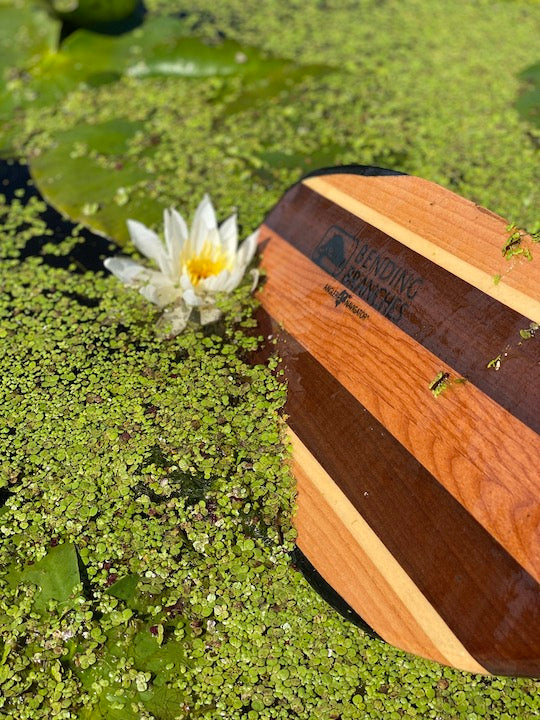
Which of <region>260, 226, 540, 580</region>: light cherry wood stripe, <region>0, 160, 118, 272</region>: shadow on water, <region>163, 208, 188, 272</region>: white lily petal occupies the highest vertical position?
<region>260, 226, 540, 580</region>: light cherry wood stripe

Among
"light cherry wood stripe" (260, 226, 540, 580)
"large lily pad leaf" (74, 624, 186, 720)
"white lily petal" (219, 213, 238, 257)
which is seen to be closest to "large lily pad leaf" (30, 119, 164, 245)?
"white lily petal" (219, 213, 238, 257)

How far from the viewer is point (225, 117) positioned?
9.10 feet

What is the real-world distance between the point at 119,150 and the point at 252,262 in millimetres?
873

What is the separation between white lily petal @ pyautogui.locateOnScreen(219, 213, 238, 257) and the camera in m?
2.01

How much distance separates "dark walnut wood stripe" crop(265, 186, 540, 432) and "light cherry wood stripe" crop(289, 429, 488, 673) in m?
0.36

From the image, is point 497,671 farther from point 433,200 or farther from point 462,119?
point 462,119

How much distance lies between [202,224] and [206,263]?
0.35 feet

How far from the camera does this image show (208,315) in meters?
1.94

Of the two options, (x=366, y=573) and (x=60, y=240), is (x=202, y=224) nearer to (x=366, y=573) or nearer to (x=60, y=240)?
(x=60, y=240)

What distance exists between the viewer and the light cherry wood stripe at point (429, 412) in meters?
1.24

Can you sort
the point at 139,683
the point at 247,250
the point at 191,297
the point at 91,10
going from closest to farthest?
the point at 139,683 → the point at 191,297 → the point at 247,250 → the point at 91,10

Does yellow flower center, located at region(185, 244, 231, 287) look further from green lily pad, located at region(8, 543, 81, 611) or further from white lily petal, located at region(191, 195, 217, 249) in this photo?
green lily pad, located at region(8, 543, 81, 611)

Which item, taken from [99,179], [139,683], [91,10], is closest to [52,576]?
[139,683]

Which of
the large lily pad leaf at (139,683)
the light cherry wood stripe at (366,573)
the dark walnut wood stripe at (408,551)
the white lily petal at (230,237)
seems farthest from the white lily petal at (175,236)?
the large lily pad leaf at (139,683)
